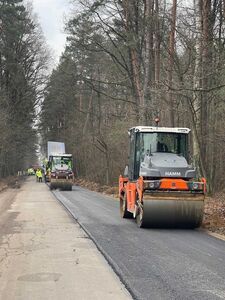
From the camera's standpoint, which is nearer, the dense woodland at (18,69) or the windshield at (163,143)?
the windshield at (163,143)

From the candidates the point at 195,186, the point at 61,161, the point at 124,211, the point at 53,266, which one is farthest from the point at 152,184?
the point at 61,161

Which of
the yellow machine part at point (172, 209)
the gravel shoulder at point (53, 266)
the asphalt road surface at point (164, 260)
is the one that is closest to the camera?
the gravel shoulder at point (53, 266)

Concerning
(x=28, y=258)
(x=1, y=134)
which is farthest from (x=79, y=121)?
(x=28, y=258)

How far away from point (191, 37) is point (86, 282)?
39.2 feet

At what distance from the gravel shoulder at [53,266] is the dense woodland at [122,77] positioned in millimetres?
5475

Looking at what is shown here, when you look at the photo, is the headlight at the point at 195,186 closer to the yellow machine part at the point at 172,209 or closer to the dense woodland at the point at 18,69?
the yellow machine part at the point at 172,209

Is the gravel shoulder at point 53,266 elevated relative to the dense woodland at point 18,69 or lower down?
lower down

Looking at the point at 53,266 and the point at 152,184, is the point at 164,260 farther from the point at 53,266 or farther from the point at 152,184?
the point at 152,184

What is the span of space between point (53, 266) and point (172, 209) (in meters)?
5.13

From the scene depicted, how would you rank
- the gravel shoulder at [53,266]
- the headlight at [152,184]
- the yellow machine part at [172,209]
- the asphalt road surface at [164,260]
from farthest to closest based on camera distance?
1. the headlight at [152,184]
2. the yellow machine part at [172,209]
3. the asphalt road surface at [164,260]
4. the gravel shoulder at [53,266]

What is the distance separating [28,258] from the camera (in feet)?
30.2

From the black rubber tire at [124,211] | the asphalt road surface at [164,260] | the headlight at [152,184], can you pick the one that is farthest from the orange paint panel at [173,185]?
the black rubber tire at [124,211]

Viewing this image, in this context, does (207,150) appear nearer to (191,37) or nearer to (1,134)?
(191,37)

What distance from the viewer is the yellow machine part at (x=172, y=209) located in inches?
508
